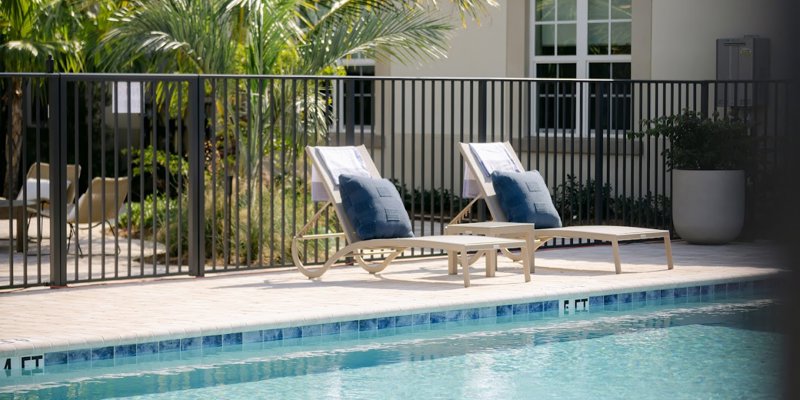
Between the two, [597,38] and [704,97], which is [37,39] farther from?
[704,97]

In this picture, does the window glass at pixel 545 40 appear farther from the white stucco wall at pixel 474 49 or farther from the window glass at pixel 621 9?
the window glass at pixel 621 9

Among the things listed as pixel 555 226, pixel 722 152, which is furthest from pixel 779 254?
pixel 722 152

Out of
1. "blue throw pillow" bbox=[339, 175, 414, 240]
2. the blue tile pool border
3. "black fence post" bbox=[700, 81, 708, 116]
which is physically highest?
"black fence post" bbox=[700, 81, 708, 116]

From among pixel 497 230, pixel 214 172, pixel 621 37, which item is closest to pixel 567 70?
pixel 621 37

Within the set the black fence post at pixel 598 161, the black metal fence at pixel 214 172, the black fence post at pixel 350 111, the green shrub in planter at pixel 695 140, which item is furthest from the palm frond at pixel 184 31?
the green shrub in planter at pixel 695 140

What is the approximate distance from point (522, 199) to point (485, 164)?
54cm

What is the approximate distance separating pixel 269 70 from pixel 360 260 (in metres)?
2.75

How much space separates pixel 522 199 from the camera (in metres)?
9.58

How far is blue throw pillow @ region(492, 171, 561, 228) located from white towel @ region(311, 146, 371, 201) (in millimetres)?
1143

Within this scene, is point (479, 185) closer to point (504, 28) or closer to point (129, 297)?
point (129, 297)

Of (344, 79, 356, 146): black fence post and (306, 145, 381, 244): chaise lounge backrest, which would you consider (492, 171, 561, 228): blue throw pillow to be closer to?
(306, 145, 381, 244): chaise lounge backrest

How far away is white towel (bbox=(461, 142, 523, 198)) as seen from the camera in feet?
32.6

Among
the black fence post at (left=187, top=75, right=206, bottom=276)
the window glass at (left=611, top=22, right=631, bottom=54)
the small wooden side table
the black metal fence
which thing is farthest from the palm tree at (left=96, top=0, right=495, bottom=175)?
the window glass at (left=611, top=22, right=631, bottom=54)

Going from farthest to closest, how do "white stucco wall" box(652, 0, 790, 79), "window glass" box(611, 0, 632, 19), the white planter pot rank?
"window glass" box(611, 0, 632, 19)
"white stucco wall" box(652, 0, 790, 79)
the white planter pot
